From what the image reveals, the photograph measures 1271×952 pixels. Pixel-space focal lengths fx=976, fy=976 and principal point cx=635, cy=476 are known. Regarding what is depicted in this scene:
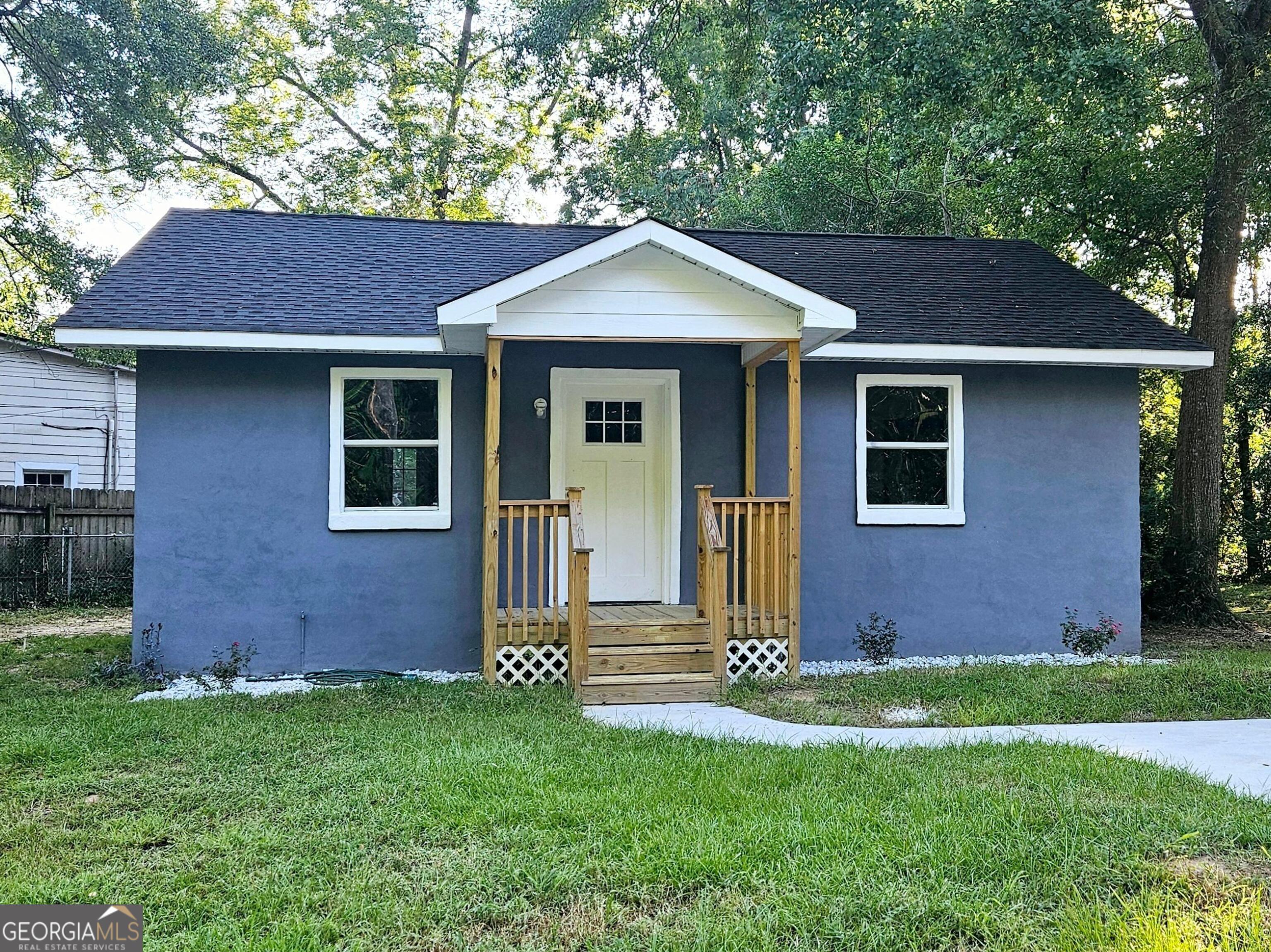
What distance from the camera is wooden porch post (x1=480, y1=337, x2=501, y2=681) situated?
6875 millimetres


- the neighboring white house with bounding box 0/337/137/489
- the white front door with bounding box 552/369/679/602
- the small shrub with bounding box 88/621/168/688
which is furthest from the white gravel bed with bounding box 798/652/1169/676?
the neighboring white house with bounding box 0/337/137/489

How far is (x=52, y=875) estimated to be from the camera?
3.37 metres

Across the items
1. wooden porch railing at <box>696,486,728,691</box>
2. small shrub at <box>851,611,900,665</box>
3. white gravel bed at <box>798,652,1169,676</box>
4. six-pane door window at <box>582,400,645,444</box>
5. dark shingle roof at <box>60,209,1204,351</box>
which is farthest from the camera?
six-pane door window at <box>582,400,645,444</box>

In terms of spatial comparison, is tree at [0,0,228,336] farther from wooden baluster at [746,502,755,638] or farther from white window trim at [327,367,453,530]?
wooden baluster at [746,502,755,638]

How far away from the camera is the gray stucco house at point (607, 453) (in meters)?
7.00

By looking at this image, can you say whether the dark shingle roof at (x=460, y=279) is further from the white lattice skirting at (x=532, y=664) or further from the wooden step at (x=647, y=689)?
the wooden step at (x=647, y=689)

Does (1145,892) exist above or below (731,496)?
below

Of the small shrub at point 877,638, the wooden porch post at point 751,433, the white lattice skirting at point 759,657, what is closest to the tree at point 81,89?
the wooden porch post at point 751,433

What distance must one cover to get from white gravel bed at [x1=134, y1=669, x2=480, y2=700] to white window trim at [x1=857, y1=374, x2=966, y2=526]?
3.61 m

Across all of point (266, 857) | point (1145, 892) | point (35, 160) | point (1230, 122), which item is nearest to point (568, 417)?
point (266, 857)

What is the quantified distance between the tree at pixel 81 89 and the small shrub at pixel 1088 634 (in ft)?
42.9

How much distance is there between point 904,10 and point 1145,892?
886 centimetres

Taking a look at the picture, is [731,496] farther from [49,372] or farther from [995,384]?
[49,372]

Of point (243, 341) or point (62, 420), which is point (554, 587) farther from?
point (62, 420)
